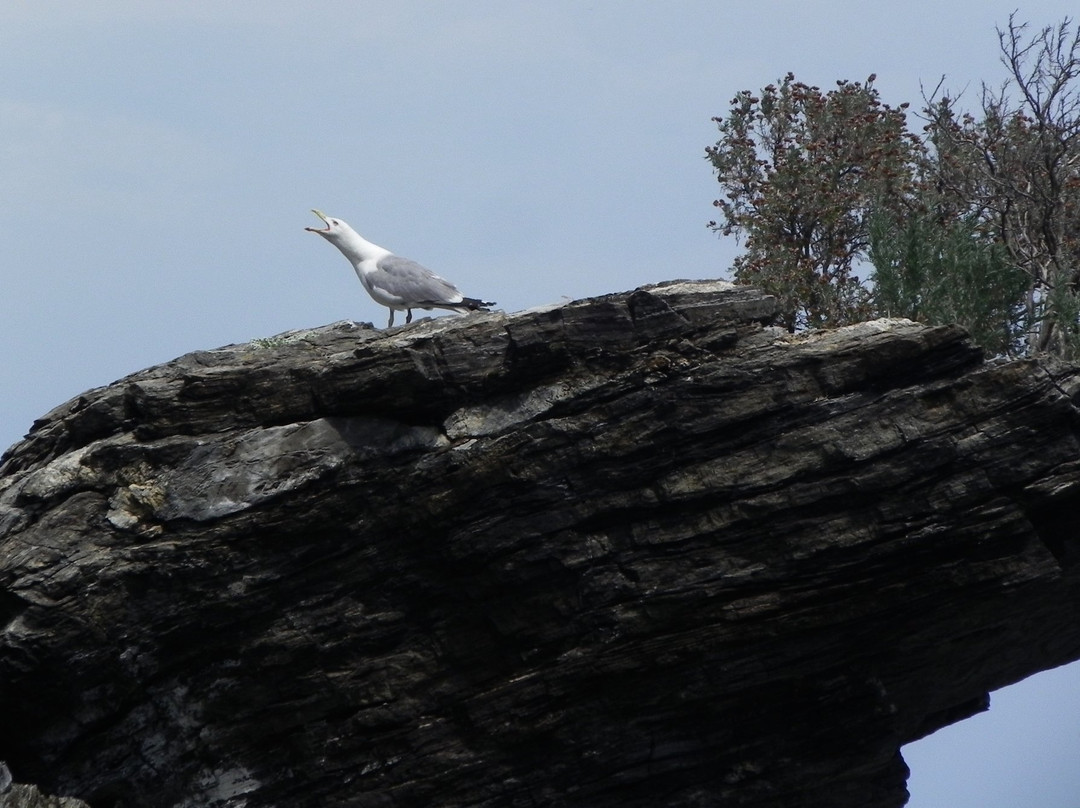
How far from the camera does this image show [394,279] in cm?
1638

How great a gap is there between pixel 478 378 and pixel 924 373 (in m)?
4.67

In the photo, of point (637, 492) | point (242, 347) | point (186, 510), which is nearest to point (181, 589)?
point (186, 510)

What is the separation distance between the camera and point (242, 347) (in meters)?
15.5

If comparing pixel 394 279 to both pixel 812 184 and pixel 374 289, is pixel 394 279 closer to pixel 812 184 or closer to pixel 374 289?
pixel 374 289

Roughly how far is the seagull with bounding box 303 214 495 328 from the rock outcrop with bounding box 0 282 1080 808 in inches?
58.4

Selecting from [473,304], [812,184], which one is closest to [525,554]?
[473,304]

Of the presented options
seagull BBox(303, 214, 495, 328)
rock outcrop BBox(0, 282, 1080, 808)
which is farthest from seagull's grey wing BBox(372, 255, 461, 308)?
rock outcrop BBox(0, 282, 1080, 808)

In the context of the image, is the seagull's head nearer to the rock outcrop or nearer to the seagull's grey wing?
the seagull's grey wing

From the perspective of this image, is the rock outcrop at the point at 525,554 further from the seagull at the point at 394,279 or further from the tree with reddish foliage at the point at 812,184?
the tree with reddish foliage at the point at 812,184

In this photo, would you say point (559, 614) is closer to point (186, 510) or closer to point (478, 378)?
point (478, 378)

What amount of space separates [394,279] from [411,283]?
0.34 m

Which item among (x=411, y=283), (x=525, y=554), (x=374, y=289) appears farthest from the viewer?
(x=374, y=289)

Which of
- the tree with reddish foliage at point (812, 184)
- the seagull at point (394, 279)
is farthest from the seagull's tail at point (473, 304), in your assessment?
the tree with reddish foliage at point (812, 184)

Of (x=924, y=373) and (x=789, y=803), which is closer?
(x=924, y=373)
